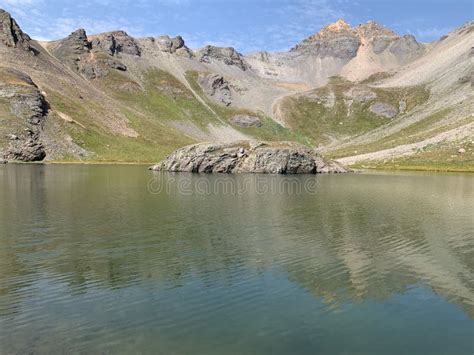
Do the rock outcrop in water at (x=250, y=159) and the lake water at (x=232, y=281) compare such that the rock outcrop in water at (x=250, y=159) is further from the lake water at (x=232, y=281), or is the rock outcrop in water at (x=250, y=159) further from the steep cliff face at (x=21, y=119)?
the lake water at (x=232, y=281)

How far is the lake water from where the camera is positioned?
54.6ft

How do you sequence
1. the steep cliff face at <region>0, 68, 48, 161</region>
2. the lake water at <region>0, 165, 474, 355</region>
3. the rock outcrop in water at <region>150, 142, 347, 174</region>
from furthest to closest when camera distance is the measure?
the steep cliff face at <region>0, 68, 48, 161</region> < the rock outcrop in water at <region>150, 142, 347, 174</region> < the lake water at <region>0, 165, 474, 355</region>

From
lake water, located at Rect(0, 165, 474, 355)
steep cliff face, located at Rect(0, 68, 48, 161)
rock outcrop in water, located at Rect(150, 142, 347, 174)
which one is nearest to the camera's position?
lake water, located at Rect(0, 165, 474, 355)

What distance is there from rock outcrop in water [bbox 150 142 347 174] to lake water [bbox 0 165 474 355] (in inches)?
2879

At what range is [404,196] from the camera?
217 feet

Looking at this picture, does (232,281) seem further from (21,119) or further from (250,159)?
(21,119)

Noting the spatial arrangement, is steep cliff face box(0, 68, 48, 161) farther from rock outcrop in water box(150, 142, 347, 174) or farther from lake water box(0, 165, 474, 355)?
lake water box(0, 165, 474, 355)

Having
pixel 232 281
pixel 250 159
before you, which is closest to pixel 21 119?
pixel 250 159

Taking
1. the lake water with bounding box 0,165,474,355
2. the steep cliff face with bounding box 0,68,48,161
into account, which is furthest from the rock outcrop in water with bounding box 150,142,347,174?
the lake water with bounding box 0,165,474,355

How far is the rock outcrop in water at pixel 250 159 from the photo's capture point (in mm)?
120875

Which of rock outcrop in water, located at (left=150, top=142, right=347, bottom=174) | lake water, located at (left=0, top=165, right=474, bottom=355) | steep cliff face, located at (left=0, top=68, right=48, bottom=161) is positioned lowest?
lake water, located at (left=0, top=165, right=474, bottom=355)

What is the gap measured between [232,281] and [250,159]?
9988 centimetres

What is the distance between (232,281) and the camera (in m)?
23.6

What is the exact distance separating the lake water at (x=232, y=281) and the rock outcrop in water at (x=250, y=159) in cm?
7314
